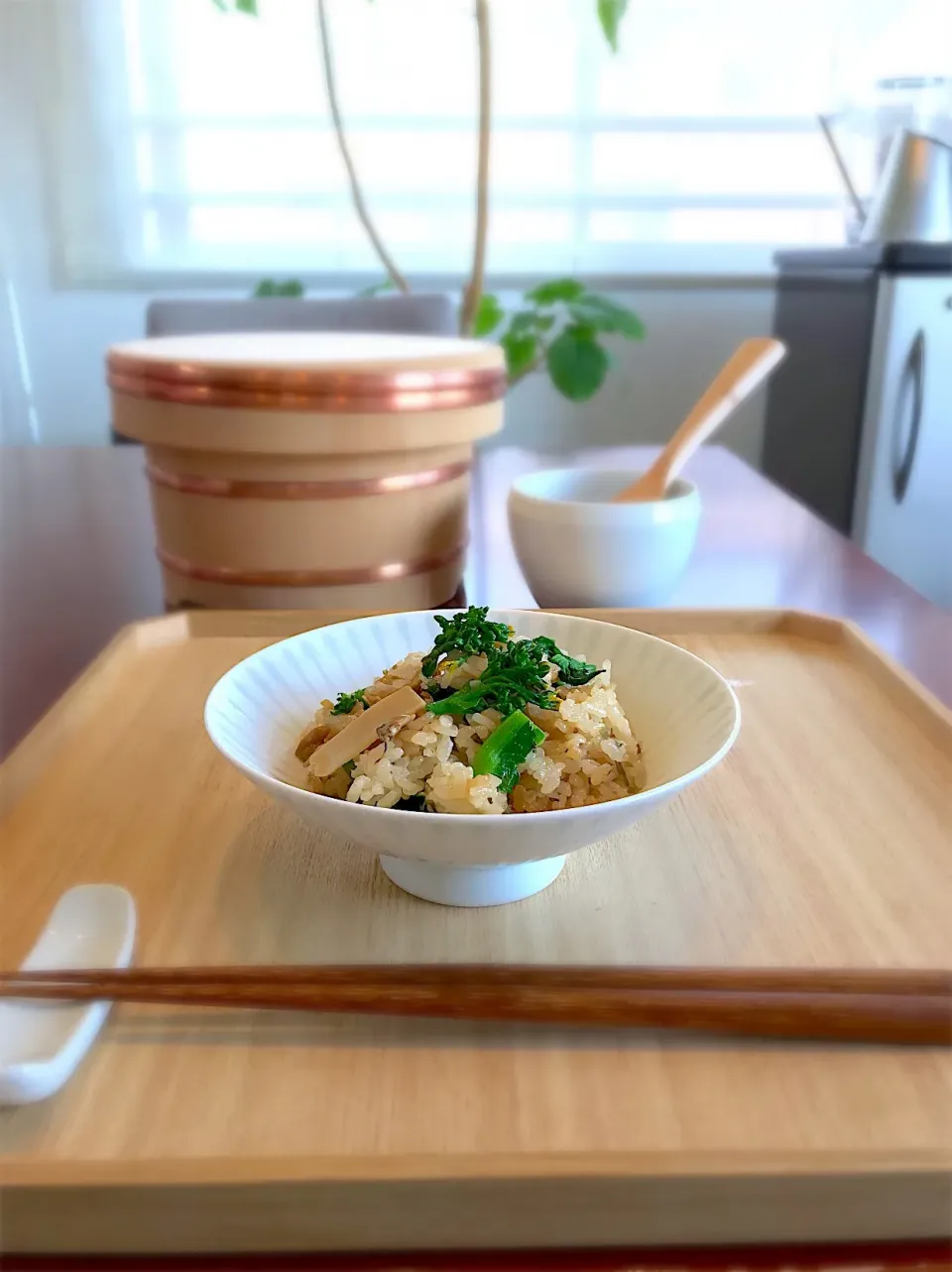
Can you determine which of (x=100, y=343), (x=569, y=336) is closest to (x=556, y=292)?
(x=569, y=336)

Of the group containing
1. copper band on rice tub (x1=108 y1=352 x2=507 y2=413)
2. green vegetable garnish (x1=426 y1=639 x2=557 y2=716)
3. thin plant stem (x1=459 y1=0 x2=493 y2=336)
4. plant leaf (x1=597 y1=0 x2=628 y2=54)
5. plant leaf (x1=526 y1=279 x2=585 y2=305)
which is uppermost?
plant leaf (x1=597 y1=0 x2=628 y2=54)

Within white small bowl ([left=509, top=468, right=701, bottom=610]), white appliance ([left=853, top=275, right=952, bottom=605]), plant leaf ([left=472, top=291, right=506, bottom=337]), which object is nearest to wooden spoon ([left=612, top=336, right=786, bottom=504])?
white small bowl ([left=509, top=468, right=701, bottom=610])

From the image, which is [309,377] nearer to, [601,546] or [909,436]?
[601,546]

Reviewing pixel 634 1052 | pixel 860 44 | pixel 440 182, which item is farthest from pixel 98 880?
pixel 860 44

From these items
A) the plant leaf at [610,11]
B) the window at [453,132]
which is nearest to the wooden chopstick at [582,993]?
the plant leaf at [610,11]

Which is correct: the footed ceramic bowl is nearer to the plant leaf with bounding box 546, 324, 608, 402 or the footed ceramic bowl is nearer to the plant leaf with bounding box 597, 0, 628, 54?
the plant leaf with bounding box 597, 0, 628, 54

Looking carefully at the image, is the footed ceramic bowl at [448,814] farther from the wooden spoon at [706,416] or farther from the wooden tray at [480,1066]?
the wooden spoon at [706,416]
